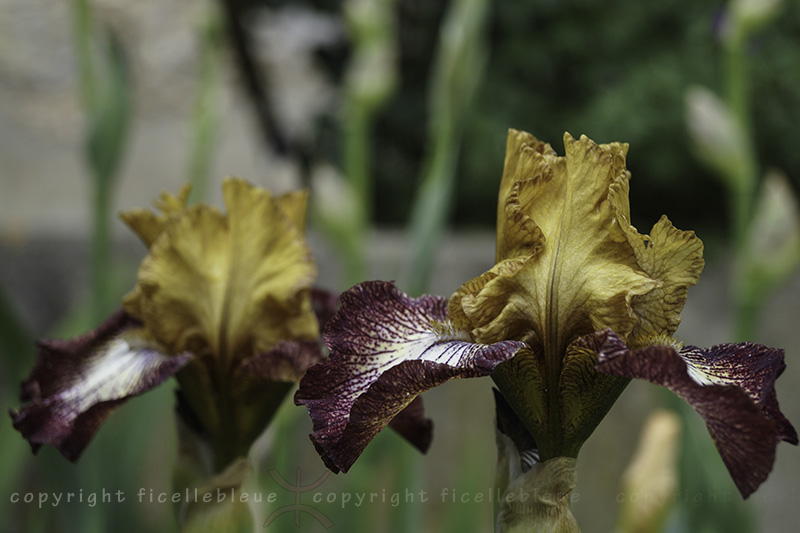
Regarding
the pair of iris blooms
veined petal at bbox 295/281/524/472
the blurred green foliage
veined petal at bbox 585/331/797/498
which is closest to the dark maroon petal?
the pair of iris blooms

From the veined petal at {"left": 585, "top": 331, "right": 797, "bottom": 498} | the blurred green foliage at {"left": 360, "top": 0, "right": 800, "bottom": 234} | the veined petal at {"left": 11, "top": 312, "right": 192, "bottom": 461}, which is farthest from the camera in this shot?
the blurred green foliage at {"left": 360, "top": 0, "right": 800, "bottom": 234}

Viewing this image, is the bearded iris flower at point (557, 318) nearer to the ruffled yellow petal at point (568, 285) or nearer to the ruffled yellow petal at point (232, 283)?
the ruffled yellow petal at point (568, 285)

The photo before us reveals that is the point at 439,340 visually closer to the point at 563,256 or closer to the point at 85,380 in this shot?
the point at 563,256

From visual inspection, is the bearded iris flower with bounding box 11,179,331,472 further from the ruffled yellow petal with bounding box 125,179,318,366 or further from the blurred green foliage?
the blurred green foliage

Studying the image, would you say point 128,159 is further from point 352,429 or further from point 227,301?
point 352,429

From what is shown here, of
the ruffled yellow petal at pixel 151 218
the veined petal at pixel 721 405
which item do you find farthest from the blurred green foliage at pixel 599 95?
the veined petal at pixel 721 405

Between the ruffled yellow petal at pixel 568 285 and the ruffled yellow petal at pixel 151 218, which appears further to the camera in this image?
the ruffled yellow petal at pixel 151 218

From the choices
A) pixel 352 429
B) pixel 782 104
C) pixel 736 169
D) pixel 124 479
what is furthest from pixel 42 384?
pixel 782 104

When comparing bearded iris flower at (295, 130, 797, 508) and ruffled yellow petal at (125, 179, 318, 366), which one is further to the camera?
ruffled yellow petal at (125, 179, 318, 366)
